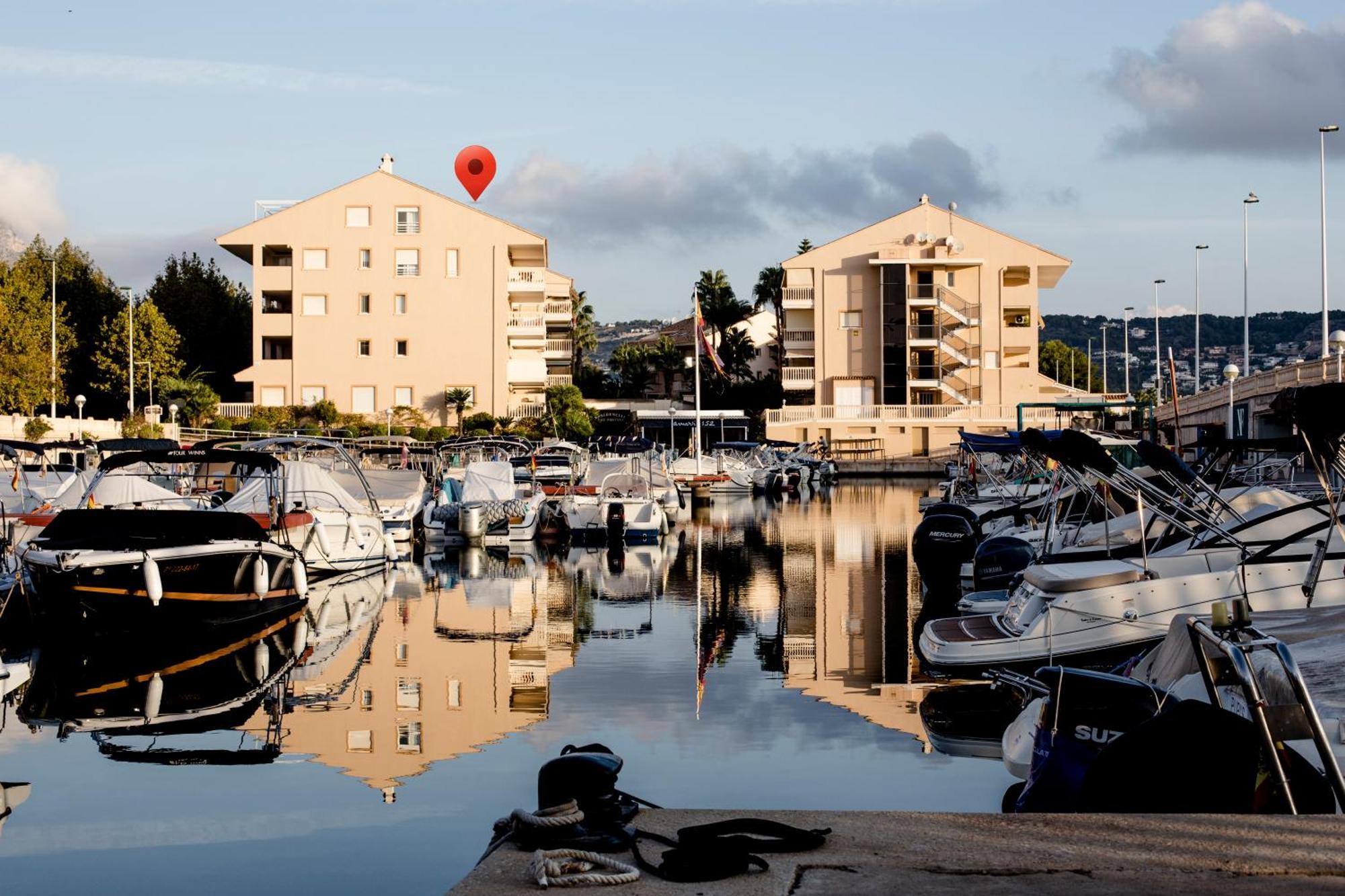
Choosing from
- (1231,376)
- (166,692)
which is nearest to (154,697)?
(166,692)

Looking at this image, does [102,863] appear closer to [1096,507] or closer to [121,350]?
[1096,507]

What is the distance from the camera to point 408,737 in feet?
45.2

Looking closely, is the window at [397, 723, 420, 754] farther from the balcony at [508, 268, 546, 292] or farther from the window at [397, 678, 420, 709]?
the balcony at [508, 268, 546, 292]

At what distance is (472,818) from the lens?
10719 millimetres

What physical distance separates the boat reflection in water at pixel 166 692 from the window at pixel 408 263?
62.7 m

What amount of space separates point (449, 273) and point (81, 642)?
64386 millimetres

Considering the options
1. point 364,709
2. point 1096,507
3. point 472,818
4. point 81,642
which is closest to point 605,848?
point 472,818

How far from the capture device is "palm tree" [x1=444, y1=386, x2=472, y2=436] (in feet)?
265

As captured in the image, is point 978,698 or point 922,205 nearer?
point 978,698

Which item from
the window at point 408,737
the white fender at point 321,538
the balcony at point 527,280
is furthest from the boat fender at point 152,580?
the balcony at point 527,280

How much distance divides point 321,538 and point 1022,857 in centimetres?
2364

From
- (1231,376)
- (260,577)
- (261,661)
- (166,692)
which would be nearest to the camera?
(166,692)

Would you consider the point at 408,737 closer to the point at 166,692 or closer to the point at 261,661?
the point at 166,692

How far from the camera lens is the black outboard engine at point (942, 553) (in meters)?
25.0
